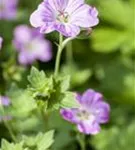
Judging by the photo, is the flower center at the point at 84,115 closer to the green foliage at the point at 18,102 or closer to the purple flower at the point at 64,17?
the green foliage at the point at 18,102

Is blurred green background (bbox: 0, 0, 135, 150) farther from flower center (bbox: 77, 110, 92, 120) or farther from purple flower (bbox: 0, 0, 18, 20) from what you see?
flower center (bbox: 77, 110, 92, 120)

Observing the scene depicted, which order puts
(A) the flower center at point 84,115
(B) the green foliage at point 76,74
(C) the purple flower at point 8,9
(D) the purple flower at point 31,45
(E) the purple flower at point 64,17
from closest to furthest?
(E) the purple flower at point 64,17 < (A) the flower center at point 84,115 < (B) the green foliage at point 76,74 < (D) the purple flower at point 31,45 < (C) the purple flower at point 8,9

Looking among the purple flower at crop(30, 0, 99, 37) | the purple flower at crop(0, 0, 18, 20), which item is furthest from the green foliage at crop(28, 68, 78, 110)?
the purple flower at crop(0, 0, 18, 20)

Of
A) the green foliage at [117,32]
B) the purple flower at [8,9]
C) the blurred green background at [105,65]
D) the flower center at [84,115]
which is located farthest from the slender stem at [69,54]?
the flower center at [84,115]

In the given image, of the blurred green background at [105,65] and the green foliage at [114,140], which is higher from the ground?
the blurred green background at [105,65]

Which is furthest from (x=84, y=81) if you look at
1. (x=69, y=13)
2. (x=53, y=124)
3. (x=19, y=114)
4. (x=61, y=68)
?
(x=69, y=13)

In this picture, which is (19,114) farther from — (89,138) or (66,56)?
(66,56)
